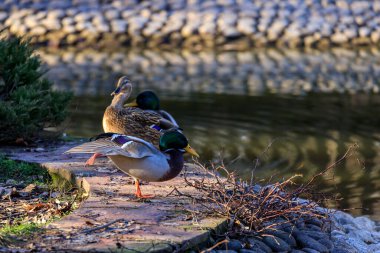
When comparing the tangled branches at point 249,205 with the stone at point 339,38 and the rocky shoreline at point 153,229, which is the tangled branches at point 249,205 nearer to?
the rocky shoreline at point 153,229

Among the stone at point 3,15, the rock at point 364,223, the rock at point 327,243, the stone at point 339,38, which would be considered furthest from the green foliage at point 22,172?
the stone at point 339,38

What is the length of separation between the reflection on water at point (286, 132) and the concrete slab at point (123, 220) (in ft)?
6.98

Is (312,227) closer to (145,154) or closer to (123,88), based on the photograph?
(145,154)

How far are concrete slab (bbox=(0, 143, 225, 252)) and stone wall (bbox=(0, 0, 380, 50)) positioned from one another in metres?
15.2

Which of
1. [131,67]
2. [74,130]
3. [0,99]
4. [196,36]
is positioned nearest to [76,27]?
[196,36]

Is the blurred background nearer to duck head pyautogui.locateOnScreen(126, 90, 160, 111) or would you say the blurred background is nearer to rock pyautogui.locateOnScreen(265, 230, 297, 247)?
rock pyautogui.locateOnScreen(265, 230, 297, 247)

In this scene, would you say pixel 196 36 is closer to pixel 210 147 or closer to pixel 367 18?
pixel 367 18

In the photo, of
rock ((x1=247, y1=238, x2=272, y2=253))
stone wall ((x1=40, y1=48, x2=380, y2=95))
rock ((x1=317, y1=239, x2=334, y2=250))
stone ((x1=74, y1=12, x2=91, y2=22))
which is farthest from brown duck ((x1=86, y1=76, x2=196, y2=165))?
stone ((x1=74, y1=12, x2=91, y2=22))

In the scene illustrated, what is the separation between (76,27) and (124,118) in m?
14.7

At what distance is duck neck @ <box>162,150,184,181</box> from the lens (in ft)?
22.6

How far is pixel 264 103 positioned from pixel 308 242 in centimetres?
800

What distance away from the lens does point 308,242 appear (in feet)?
23.0

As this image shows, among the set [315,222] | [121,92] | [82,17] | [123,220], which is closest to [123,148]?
[123,220]

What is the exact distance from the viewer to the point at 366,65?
19516 mm
